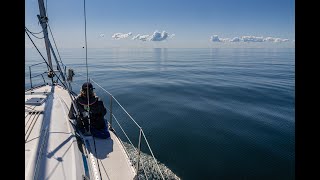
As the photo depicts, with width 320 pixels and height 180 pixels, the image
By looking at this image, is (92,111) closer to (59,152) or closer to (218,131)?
(59,152)

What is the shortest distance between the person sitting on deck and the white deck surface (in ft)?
0.72

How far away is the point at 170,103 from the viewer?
1445 cm

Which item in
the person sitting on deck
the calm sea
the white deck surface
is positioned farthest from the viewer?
the calm sea

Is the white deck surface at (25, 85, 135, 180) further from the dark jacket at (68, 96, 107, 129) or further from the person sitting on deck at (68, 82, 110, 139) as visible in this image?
the dark jacket at (68, 96, 107, 129)

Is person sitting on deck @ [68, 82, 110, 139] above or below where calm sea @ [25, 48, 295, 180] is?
above

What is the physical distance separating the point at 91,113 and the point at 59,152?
62.6 inches

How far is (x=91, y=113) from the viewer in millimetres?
5562

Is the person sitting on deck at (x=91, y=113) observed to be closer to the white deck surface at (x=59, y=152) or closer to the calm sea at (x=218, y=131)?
the white deck surface at (x=59, y=152)

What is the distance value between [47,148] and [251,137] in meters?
8.01

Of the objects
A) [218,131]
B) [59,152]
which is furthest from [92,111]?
[218,131]

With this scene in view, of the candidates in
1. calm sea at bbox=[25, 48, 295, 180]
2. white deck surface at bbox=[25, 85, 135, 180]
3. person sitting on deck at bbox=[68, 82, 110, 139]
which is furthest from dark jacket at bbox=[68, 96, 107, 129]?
calm sea at bbox=[25, 48, 295, 180]

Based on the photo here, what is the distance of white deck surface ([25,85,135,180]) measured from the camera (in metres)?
3.50

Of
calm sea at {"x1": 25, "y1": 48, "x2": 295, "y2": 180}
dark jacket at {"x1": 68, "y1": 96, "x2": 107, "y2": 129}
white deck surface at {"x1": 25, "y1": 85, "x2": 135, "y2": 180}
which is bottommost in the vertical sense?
calm sea at {"x1": 25, "y1": 48, "x2": 295, "y2": 180}

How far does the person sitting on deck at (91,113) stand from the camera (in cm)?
547
